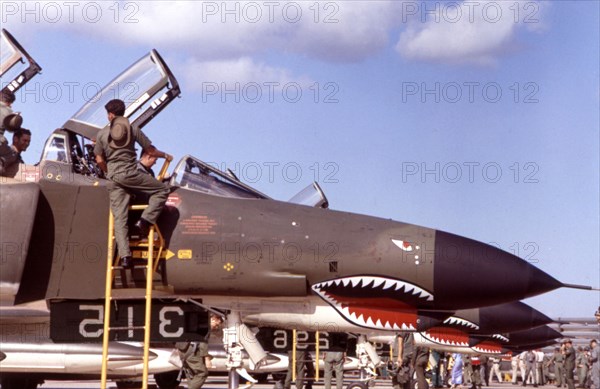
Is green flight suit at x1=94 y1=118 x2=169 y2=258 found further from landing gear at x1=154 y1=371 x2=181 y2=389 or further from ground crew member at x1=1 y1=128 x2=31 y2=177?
landing gear at x1=154 y1=371 x2=181 y2=389

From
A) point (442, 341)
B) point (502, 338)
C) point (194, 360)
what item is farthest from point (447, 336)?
point (194, 360)

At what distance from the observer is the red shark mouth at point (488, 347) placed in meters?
27.4

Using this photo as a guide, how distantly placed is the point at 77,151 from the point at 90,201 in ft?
4.03

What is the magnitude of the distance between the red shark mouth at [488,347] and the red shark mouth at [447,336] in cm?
328

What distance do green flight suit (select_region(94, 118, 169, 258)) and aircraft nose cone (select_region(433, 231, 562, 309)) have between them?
2725mm

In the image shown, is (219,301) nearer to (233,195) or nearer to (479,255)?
(233,195)

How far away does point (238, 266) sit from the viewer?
30.9 ft

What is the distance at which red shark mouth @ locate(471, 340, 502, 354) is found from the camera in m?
27.4

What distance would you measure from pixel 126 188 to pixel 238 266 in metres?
1.31

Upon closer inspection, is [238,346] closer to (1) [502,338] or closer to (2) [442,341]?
(2) [442,341]

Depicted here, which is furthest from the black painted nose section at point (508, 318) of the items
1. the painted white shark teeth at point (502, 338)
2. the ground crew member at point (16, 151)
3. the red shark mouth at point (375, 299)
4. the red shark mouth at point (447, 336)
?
the ground crew member at point (16, 151)

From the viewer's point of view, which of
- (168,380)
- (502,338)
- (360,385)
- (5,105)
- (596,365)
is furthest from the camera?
(596,365)

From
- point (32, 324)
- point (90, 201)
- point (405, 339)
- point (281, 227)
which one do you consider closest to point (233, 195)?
point (281, 227)

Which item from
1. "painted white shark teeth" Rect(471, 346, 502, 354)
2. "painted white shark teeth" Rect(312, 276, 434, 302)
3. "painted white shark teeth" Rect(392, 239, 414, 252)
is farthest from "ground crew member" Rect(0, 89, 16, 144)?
"painted white shark teeth" Rect(471, 346, 502, 354)
